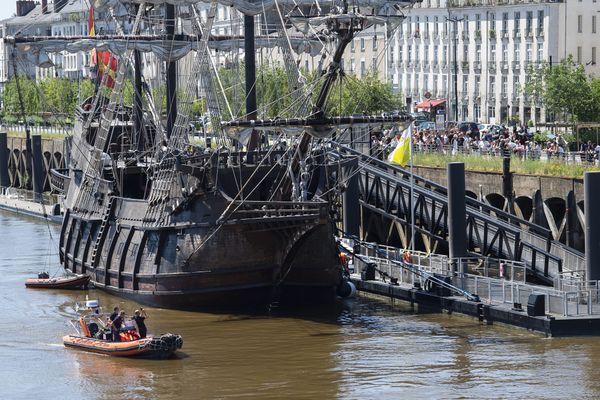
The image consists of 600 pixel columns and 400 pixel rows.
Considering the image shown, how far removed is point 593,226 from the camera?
4788cm

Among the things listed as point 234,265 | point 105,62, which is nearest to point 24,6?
point 105,62

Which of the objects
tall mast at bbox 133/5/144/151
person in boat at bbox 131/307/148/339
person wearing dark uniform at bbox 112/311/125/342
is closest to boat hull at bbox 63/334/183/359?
person wearing dark uniform at bbox 112/311/125/342

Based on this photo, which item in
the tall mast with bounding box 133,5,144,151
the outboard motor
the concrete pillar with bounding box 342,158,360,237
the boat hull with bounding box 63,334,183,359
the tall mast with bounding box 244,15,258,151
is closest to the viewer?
the boat hull with bounding box 63,334,183,359

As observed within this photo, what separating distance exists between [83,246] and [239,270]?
38.1ft

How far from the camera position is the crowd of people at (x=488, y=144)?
6606cm

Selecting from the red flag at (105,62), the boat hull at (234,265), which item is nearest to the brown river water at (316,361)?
the boat hull at (234,265)

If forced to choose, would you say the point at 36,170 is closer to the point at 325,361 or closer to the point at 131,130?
the point at 131,130

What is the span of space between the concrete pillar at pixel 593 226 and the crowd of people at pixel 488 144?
1493 cm

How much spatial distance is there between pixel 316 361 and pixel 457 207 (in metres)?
10.3

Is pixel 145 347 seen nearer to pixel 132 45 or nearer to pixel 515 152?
pixel 132 45

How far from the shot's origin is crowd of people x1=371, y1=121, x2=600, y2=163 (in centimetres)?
6606

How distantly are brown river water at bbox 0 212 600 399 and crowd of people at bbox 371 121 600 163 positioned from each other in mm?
13247

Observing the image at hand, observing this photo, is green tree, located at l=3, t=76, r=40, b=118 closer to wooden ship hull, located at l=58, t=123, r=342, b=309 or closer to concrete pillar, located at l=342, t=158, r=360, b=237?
concrete pillar, located at l=342, t=158, r=360, b=237

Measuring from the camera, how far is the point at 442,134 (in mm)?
81375
